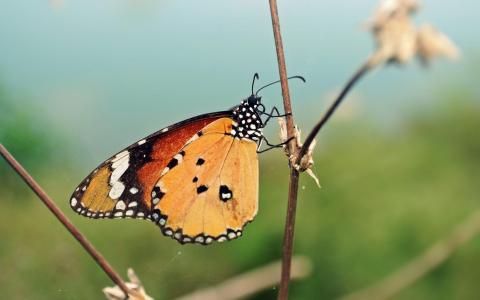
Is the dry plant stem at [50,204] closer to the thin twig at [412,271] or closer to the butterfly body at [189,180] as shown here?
the butterfly body at [189,180]

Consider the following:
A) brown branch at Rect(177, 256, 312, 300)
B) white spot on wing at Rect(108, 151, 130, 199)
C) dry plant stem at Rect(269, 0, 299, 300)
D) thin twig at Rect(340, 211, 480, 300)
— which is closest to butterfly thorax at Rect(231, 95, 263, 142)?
white spot on wing at Rect(108, 151, 130, 199)

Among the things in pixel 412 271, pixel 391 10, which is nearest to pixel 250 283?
pixel 412 271

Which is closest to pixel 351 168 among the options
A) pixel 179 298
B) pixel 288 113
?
pixel 179 298

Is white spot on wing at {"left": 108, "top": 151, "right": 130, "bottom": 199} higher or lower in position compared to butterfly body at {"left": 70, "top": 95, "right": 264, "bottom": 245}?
higher

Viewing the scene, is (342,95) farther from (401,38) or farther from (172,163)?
(172,163)

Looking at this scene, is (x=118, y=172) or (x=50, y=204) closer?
(x=50, y=204)

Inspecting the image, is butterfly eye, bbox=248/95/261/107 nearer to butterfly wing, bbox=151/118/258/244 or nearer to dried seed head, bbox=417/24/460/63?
butterfly wing, bbox=151/118/258/244

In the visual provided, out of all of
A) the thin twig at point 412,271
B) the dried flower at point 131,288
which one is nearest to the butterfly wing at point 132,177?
the dried flower at point 131,288
